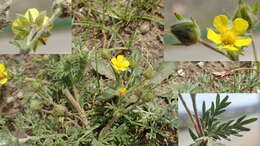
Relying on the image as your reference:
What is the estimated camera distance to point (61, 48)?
4.99 ft

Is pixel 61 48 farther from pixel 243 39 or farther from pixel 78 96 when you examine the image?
pixel 243 39

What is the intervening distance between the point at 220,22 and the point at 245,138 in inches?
15.8

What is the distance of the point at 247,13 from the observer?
138cm

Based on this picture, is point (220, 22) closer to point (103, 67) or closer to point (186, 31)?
point (186, 31)

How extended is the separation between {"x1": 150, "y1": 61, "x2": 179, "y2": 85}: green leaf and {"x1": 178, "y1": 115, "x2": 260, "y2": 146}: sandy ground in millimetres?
199

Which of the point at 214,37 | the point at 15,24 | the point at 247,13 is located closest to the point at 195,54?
the point at 214,37

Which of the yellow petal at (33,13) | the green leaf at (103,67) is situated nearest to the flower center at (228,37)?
the green leaf at (103,67)

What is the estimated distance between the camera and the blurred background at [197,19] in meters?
1.49

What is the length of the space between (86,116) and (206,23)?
1.72ft

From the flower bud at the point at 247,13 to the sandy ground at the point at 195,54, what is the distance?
0.38 ft

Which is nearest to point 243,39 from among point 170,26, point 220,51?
point 220,51

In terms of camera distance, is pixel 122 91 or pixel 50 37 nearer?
pixel 122 91

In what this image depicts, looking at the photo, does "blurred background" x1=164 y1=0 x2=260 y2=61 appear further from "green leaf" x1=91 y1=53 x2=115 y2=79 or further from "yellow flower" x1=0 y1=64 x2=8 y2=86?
"yellow flower" x1=0 y1=64 x2=8 y2=86

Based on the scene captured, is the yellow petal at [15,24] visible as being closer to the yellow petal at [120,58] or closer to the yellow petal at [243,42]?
the yellow petal at [120,58]
